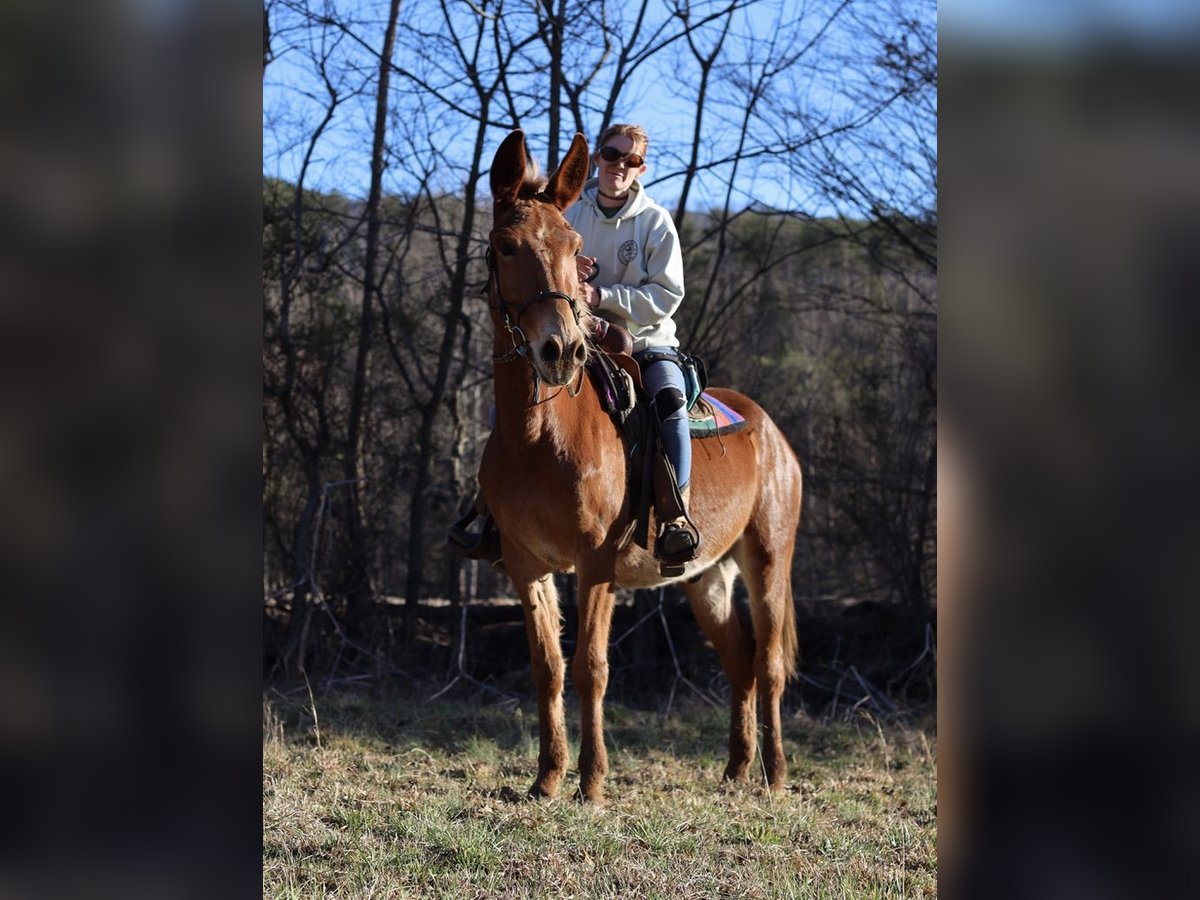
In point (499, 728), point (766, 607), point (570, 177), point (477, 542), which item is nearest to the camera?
point (570, 177)

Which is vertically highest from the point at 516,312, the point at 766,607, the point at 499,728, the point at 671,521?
the point at 516,312

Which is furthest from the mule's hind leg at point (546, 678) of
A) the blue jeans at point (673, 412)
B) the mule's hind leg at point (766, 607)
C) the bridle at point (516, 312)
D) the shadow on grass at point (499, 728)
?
the mule's hind leg at point (766, 607)

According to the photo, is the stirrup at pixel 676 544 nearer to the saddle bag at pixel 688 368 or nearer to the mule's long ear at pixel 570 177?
the saddle bag at pixel 688 368

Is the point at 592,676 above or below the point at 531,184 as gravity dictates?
below

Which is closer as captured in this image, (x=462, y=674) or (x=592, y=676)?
(x=592, y=676)

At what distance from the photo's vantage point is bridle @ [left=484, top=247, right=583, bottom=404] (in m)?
3.63

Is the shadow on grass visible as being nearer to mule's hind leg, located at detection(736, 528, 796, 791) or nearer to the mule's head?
mule's hind leg, located at detection(736, 528, 796, 791)

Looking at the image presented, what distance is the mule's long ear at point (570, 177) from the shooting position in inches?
158

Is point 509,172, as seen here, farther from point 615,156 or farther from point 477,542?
point 477,542

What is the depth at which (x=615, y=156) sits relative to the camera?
4.36m

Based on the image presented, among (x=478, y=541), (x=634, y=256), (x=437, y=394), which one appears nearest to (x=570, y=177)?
(x=634, y=256)

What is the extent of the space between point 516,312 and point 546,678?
159 cm

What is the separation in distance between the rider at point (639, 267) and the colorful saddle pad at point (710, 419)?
300mm
